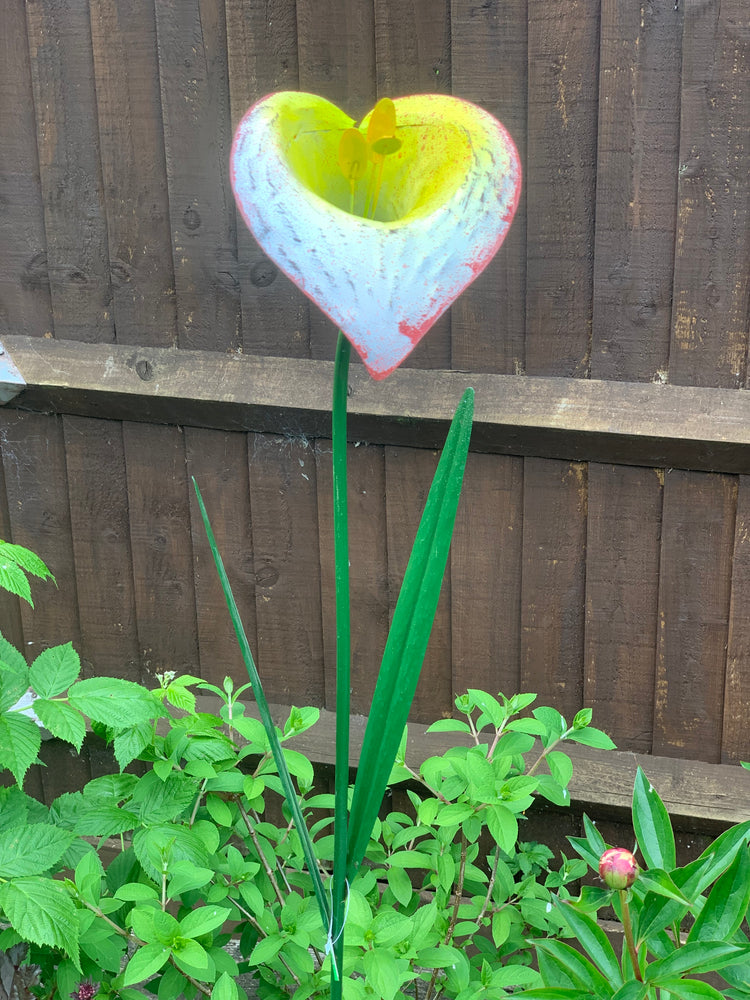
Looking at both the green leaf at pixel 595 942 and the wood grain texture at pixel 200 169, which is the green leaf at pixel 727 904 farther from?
the wood grain texture at pixel 200 169

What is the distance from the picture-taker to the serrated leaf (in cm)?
102

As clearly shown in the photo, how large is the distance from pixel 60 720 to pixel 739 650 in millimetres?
1099

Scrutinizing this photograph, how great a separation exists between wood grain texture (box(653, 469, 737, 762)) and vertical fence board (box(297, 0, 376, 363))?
2.58 feet

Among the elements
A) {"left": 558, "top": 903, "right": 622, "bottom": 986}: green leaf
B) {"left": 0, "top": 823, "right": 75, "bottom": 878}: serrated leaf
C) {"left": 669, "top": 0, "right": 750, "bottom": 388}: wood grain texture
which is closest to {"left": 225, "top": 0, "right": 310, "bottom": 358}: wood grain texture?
{"left": 669, "top": 0, "right": 750, "bottom": 388}: wood grain texture

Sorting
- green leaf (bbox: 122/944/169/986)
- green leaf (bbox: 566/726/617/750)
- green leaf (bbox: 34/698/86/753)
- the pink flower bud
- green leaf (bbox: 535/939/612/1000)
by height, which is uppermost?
the pink flower bud

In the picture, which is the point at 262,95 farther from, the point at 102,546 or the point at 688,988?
the point at 688,988

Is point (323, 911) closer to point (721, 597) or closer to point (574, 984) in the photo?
point (574, 984)

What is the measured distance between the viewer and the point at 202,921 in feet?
3.38

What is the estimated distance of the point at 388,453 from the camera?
1669mm

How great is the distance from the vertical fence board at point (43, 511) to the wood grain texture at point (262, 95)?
19.2 inches

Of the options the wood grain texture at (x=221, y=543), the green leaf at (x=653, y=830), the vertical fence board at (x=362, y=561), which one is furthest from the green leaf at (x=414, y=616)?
the wood grain texture at (x=221, y=543)

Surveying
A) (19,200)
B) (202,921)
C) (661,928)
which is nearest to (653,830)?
(661,928)

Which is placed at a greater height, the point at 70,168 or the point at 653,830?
the point at 70,168

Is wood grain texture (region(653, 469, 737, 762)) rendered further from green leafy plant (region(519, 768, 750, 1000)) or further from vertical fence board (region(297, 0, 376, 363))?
vertical fence board (region(297, 0, 376, 363))
